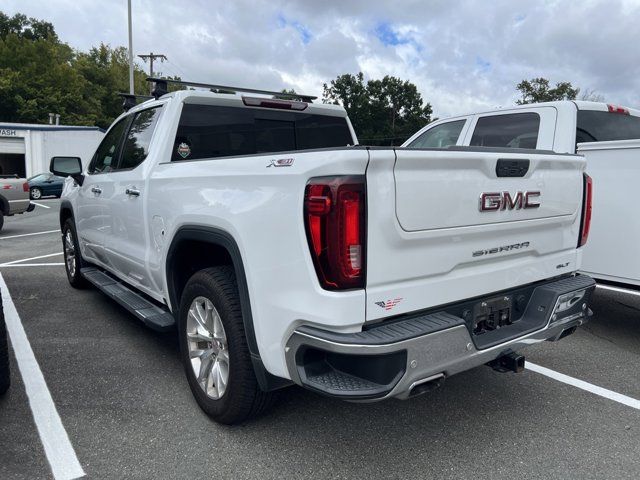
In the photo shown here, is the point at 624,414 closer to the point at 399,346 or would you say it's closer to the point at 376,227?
the point at 399,346

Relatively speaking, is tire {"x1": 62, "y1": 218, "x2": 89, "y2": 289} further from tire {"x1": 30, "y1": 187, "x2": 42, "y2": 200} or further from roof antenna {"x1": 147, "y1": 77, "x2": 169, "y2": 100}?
tire {"x1": 30, "y1": 187, "x2": 42, "y2": 200}

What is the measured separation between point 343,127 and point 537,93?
25700 mm

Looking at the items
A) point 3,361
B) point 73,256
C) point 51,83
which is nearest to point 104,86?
point 51,83

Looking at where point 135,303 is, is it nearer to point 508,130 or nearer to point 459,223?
point 459,223

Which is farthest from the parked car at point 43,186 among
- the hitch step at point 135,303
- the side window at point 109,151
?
the hitch step at point 135,303

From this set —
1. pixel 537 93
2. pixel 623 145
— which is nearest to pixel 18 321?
pixel 623 145

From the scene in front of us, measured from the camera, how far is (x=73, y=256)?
19.4 feet

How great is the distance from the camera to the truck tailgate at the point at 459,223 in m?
2.13

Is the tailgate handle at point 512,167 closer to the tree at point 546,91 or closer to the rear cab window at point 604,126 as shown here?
the rear cab window at point 604,126

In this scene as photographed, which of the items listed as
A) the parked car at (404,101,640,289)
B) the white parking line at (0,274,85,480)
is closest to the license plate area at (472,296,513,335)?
the parked car at (404,101,640,289)

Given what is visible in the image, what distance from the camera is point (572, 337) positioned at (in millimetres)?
4477

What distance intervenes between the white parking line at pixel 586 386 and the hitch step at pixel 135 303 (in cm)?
271

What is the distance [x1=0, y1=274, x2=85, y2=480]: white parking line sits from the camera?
2.54 metres

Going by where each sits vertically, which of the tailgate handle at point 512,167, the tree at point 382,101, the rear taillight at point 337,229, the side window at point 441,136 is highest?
the tree at point 382,101
